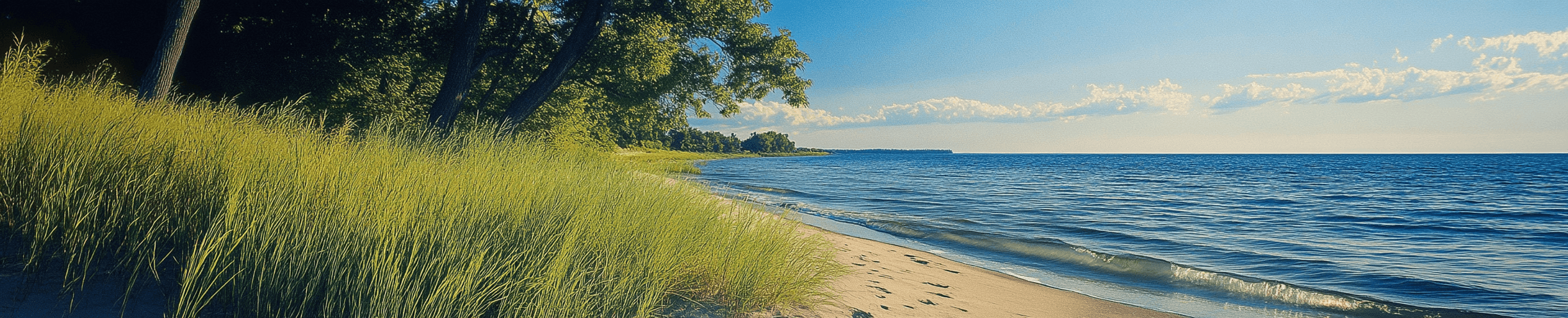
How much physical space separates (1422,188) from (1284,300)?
41599 mm

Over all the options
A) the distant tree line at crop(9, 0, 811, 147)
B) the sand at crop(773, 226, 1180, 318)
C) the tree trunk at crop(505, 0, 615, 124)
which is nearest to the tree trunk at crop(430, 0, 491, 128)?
the distant tree line at crop(9, 0, 811, 147)

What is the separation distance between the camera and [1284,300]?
30.3 ft

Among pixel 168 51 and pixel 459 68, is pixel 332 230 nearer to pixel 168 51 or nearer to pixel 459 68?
pixel 168 51

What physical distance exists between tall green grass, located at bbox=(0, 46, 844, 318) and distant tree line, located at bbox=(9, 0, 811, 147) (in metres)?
8.03

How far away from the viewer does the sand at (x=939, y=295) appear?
6539mm

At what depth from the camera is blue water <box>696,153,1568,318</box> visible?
30.8ft

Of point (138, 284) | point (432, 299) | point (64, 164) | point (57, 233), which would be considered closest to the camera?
point (432, 299)

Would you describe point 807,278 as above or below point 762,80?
below

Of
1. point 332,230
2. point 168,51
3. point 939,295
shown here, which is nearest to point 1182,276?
point 939,295

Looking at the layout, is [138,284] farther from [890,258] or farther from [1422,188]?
[1422,188]

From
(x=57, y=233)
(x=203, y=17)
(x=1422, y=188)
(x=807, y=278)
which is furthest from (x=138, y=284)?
(x=1422, y=188)

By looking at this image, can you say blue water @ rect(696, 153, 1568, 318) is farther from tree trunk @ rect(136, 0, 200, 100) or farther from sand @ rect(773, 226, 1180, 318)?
tree trunk @ rect(136, 0, 200, 100)

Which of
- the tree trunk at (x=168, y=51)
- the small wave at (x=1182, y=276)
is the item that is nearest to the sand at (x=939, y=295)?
the small wave at (x=1182, y=276)

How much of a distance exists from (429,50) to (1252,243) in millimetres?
19306
